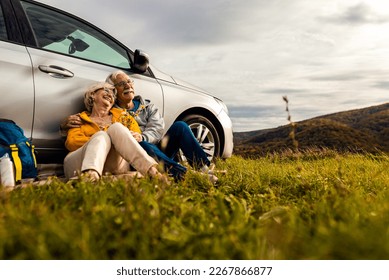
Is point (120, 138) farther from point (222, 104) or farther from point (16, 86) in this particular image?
point (222, 104)

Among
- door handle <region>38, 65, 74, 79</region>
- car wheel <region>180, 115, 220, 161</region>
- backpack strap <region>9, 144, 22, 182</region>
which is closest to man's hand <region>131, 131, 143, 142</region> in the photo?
door handle <region>38, 65, 74, 79</region>

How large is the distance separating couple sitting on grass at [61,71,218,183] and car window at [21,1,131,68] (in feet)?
1.39

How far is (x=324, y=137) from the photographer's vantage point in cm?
2041

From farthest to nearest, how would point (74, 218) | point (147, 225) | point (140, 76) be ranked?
point (140, 76), point (74, 218), point (147, 225)

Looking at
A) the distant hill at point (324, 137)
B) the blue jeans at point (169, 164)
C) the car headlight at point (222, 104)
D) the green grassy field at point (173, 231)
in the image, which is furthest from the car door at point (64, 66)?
the distant hill at point (324, 137)

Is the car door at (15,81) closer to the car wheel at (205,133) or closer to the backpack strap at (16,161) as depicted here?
the backpack strap at (16,161)

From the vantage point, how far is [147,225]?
174 cm

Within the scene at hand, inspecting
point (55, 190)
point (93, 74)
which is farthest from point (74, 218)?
point (93, 74)

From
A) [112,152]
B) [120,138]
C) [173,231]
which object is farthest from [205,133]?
[173,231]

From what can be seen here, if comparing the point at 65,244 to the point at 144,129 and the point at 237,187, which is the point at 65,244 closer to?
the point at 237,187

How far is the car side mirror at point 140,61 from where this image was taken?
4.29m

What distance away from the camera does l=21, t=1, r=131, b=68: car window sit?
3.94 metres

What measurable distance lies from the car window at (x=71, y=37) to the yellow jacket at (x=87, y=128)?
0.68 meters
